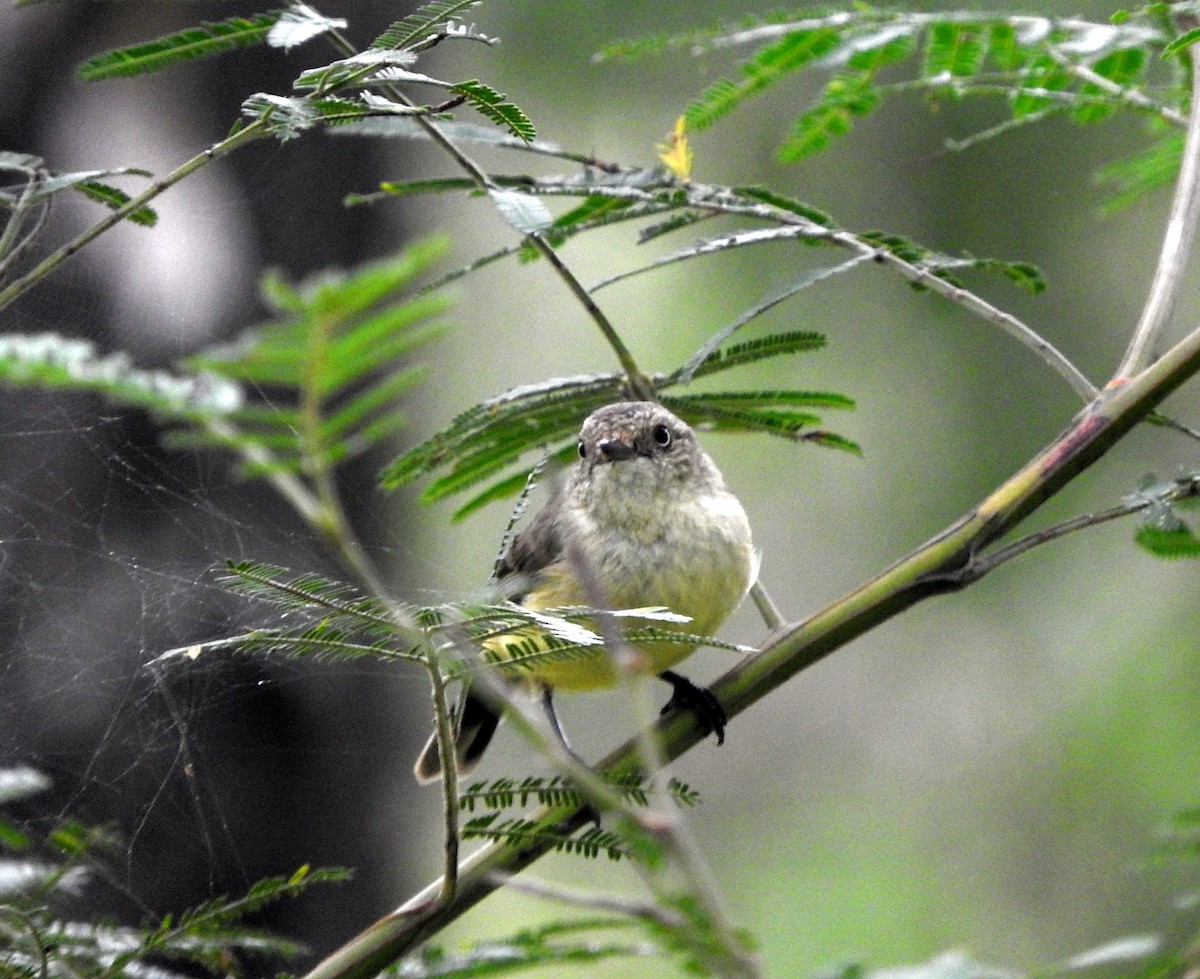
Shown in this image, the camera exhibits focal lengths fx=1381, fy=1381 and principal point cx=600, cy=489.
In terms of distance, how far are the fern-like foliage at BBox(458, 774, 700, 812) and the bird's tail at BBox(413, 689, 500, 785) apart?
160 centimetres

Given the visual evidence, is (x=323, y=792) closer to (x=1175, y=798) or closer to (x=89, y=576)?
(x=89, y=576)

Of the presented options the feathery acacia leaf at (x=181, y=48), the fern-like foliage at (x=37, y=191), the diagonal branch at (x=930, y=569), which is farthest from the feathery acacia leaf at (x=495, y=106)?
the diagonal branch at (x=930, y=569)

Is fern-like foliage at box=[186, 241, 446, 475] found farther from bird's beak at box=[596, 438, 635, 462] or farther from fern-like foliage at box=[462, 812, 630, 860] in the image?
bird's beak at box=[596, 438, 635, 462]

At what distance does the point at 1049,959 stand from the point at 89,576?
534 cm

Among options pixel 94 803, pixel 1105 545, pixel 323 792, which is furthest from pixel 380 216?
pixel 1105 545

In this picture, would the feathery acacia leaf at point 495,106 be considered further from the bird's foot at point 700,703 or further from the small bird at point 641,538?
the small bird at point 641,538

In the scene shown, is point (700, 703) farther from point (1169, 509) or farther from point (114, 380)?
point (114, 380)

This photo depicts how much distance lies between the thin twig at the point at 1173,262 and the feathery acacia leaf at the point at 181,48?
4.80 feet

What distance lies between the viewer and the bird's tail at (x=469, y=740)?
3.79 meters

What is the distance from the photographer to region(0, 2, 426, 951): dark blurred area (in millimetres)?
3129

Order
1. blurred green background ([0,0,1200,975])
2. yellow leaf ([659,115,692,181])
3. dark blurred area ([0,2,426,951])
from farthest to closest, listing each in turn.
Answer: blurred green background ([0,0,1200,975]) < dark blurred area ([0,2,426,951]) < yellow leaf ([659,115,692,181])

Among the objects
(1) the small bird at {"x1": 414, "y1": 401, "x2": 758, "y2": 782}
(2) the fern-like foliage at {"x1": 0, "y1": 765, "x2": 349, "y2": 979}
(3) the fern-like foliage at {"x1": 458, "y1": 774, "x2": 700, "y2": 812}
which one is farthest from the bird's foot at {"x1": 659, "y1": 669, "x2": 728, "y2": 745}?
(2) the fern-like foliage at {"x1": 0, "y1": 765, "x2": 349, "y2": 979}

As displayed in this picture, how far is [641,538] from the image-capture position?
3.59 metres

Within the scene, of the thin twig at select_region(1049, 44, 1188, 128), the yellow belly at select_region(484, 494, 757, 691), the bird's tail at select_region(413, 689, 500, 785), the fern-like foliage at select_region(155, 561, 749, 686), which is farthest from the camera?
the bird's tail at select_region(413, 689, 500, 785)
